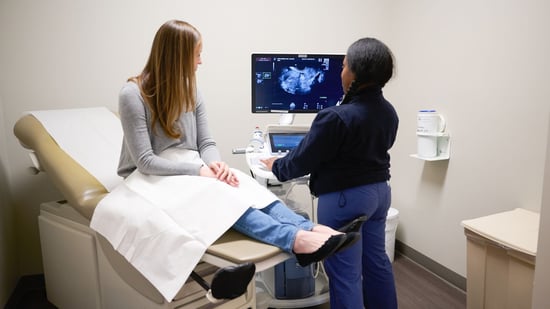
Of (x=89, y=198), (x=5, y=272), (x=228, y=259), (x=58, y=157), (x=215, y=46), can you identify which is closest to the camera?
(x=228, y=259)

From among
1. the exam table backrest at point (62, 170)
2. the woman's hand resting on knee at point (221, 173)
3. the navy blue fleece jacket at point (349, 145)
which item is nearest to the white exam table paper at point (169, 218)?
the woman's hand resting on knee at point (221, 173)

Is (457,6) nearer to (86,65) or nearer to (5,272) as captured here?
(86,65)

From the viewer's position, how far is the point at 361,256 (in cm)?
155

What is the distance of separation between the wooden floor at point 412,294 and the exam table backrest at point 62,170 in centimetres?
86

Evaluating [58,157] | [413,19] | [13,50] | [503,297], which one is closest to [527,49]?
[413,19]

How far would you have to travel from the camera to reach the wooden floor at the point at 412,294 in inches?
77.9

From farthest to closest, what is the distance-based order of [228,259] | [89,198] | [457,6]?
[457,6], [89,198], [228,259]

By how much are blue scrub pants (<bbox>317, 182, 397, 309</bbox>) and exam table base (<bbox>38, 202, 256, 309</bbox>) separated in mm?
360

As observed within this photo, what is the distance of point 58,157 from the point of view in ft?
5.12

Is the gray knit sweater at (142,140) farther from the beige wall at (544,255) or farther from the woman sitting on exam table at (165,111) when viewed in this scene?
the beige wall at (544,255)

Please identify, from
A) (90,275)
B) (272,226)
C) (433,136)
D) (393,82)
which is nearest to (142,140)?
(272,226)

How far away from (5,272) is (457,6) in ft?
9.17

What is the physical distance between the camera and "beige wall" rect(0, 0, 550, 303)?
178 cm

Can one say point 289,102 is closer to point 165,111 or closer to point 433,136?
point 165,111
